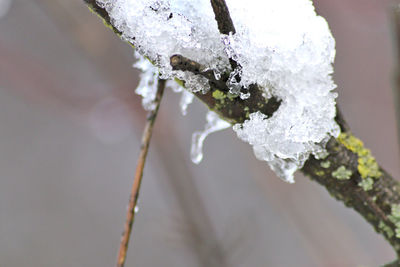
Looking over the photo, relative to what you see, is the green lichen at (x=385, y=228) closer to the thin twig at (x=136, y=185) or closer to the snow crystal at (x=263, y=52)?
the snow crystal at (x=263, y=52)

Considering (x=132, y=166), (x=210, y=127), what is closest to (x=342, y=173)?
(x=210, y=127)

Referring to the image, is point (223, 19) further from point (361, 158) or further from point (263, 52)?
point (361, 158)

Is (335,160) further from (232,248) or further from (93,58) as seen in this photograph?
(93,58)

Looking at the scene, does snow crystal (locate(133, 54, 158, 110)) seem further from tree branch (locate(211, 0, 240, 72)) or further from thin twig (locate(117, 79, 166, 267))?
tree branch (locate(211, 0, 240, 72))

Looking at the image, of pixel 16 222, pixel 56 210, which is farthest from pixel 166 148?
pixel 16 222

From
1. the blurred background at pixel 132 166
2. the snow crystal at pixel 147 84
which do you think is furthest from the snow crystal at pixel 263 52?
the blurred background at pixel 132 166
